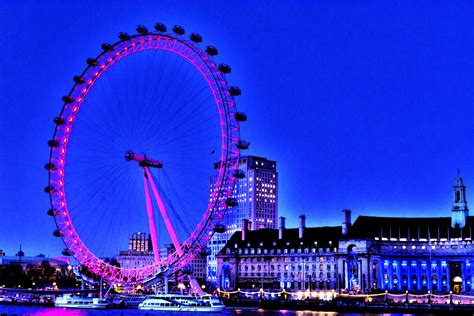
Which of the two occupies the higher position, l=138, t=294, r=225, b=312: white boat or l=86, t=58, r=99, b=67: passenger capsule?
l=86, t=58, r=99, b=67: passenger capsule

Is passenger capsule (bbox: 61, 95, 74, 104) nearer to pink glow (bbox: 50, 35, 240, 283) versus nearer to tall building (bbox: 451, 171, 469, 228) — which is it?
pink glow (bbox: 50, 35, 240, 283)

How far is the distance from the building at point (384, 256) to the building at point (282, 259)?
177 mm

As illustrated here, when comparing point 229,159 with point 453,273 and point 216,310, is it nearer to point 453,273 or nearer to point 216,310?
point 216,310

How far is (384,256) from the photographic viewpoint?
124000 millimetres

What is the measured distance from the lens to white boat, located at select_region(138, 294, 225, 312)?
85.7 meters

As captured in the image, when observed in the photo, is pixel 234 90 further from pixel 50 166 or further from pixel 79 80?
pixel 50 166

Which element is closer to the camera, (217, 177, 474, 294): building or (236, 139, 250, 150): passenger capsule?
(236, 139, 250, 150): passenger capsule

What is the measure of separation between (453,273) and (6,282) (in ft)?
363

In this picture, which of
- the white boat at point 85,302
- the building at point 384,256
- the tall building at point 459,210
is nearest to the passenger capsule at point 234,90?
the white boat at point 85,302

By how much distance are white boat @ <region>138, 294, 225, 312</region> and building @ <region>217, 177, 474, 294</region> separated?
121ft

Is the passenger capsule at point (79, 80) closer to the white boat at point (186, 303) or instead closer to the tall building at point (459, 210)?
the white boat at point (186, 303)

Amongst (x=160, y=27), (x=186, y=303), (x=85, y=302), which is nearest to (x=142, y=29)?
(x=160, y=27)

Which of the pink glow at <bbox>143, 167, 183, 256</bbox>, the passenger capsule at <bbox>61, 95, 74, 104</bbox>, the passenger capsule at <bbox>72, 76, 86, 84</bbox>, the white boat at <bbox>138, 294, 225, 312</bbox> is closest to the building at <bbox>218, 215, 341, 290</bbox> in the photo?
the white boat at <bbox>138, 294, 225, 312</bbox>

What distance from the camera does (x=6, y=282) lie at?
595 ft
